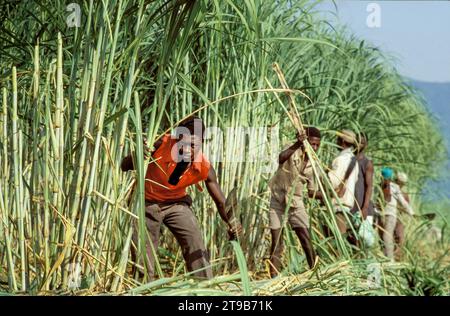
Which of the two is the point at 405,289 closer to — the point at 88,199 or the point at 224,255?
the point at 224,255

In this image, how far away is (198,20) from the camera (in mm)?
3578

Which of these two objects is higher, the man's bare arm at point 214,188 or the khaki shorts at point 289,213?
the man's bare arm at point 214,188

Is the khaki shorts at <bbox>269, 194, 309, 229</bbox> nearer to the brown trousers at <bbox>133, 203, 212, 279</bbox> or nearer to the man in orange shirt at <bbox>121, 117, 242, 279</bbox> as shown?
the man in orange shirt at <bbox>121, 117, 242, 279</bbox>

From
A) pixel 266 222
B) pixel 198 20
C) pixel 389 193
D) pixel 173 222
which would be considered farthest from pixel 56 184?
pixel 389 193

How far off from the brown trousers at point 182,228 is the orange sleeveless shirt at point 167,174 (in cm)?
5

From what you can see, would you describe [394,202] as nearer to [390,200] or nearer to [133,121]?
[390,200]

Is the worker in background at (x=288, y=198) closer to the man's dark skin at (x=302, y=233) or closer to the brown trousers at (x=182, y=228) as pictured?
the man's dark skin at (x=302, y=233)

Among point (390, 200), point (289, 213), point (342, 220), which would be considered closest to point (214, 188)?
point (289, 213)

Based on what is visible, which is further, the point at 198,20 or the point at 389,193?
the point at 389,193

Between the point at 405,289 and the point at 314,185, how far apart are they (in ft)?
3.46

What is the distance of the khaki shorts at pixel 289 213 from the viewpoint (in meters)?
5.31

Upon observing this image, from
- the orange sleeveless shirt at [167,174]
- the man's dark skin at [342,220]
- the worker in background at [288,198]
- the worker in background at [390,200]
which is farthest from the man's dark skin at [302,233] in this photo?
the worker in background at [390,200]

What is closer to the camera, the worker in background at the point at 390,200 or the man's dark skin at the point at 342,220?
the man's dark skin at the point at 342,220

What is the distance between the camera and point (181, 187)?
14.6 ft
